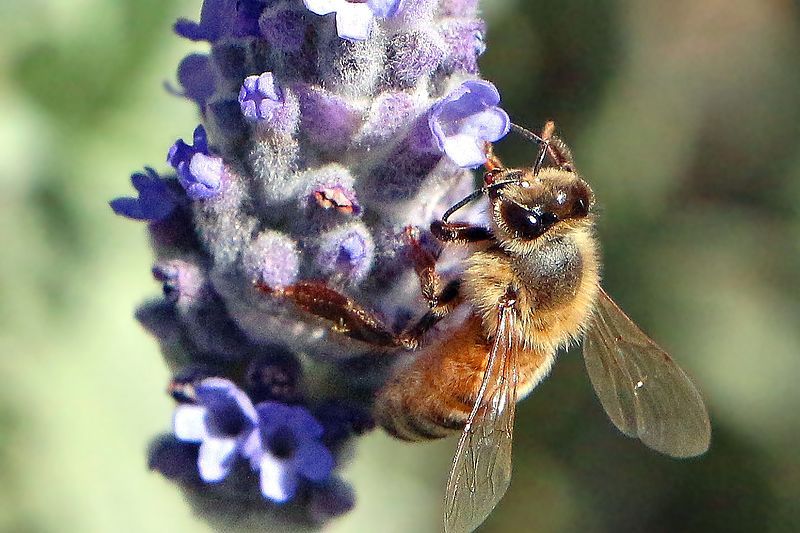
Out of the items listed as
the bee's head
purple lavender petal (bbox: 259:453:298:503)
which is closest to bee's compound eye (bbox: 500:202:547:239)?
the bee's head

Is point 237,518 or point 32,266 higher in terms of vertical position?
point 237,518

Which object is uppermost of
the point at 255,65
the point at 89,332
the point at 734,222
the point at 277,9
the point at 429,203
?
the point at 277,9

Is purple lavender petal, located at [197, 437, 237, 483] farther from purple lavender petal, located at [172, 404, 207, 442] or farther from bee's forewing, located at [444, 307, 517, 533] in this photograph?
bee's forewing, located at [444, 307, 517, 533]

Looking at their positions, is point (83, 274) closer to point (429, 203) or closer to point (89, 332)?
point (89, 332)

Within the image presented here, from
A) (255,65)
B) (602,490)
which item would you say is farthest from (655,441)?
(602,490)

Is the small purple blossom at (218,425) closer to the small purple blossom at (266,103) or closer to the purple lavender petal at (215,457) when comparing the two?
the purple lavender petal at (215,457)

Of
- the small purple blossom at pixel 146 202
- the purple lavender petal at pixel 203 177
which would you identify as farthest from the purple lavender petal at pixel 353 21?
the small purple blossom at pixel 146 202
